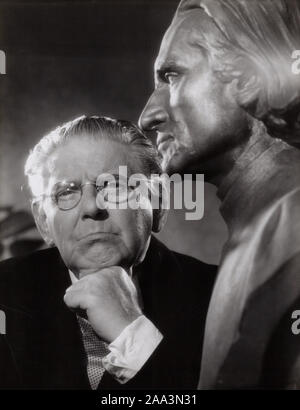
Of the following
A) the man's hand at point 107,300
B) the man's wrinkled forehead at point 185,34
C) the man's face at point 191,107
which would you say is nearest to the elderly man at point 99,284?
the man's hand at point 107,300

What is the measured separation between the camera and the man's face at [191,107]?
5.82 feet

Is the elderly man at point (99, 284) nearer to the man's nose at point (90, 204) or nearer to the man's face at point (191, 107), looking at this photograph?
the man's nose at point (90, 204)

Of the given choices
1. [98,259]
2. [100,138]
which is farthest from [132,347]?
[100,138]

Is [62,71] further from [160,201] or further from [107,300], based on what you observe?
[107,300]

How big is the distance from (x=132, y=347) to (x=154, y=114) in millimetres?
699

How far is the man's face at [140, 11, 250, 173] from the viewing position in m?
1.78

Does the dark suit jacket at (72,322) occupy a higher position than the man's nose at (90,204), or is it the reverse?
the man's nose at (90,204)

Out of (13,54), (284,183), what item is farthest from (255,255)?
(13,54)

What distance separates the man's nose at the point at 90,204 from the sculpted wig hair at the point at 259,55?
51 cm

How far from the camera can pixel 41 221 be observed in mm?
1941

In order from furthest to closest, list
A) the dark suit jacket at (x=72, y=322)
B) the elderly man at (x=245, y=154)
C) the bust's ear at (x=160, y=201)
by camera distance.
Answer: the bust's ear at (x=160, y=201) < the dark suit jacket at (x=72, y=322) < the elderly man at (x=245, y=154)

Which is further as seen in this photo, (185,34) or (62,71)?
(62,71)

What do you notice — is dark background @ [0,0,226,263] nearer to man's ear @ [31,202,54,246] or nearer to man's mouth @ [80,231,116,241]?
man's ear @ [31,202,54,246]
